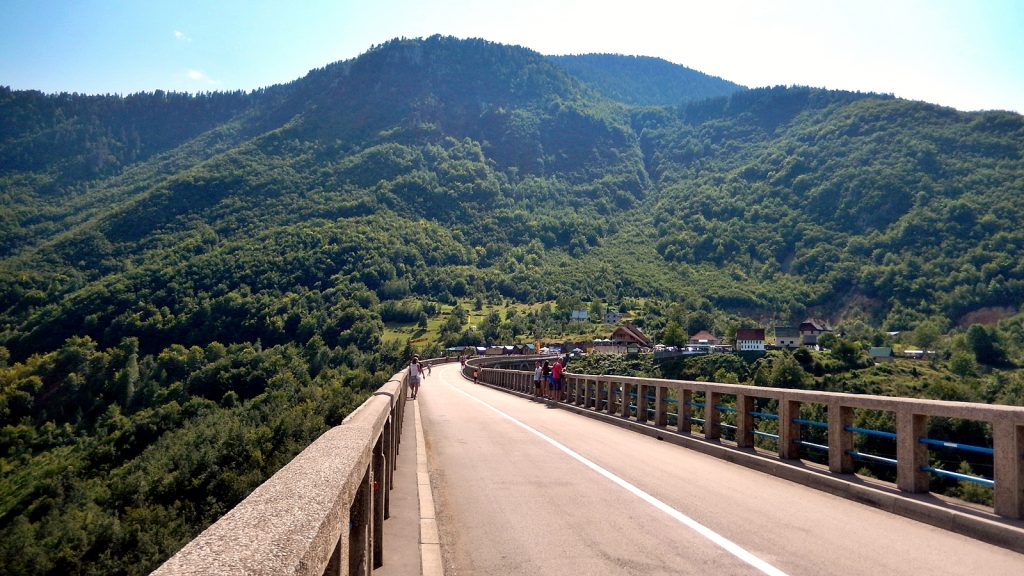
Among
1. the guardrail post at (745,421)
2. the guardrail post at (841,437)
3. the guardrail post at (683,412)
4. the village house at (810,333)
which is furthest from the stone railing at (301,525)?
the village house at (810,333)

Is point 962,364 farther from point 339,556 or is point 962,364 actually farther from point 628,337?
point 339,556

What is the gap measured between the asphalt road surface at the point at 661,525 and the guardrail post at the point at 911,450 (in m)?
0.68

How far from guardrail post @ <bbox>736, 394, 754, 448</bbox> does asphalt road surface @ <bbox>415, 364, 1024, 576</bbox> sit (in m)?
0.64

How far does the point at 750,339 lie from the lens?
5340 inches

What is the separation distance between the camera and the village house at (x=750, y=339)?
134 m

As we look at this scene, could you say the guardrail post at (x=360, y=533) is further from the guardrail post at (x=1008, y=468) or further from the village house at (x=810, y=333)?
the village house at (x=810, y=333)

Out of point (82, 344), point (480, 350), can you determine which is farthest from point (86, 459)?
point (480, 350)

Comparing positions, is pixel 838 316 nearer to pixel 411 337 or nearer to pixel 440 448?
pixel 411 337

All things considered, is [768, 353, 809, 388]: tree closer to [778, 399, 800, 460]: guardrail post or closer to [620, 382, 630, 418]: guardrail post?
Answer: [620, 382, 630, 418]: guardrail post

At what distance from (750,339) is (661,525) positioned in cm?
13503

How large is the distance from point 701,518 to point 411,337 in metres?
143

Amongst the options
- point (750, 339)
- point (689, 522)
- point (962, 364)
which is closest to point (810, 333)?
point (750, 339)

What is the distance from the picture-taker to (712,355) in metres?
122

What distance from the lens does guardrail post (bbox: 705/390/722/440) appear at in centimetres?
1459
